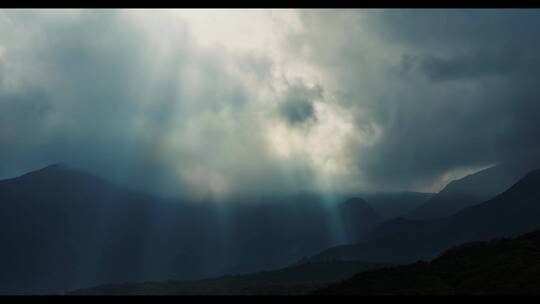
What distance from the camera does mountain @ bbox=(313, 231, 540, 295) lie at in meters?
91.6

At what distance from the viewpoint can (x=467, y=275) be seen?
108 meters

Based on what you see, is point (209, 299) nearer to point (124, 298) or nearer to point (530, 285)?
point (124, 298)

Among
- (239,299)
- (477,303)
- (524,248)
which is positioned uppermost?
(524,248)

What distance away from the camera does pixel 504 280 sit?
309 ft

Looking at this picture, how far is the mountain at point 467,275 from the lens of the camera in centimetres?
9156

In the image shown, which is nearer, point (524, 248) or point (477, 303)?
point (477, 303)
